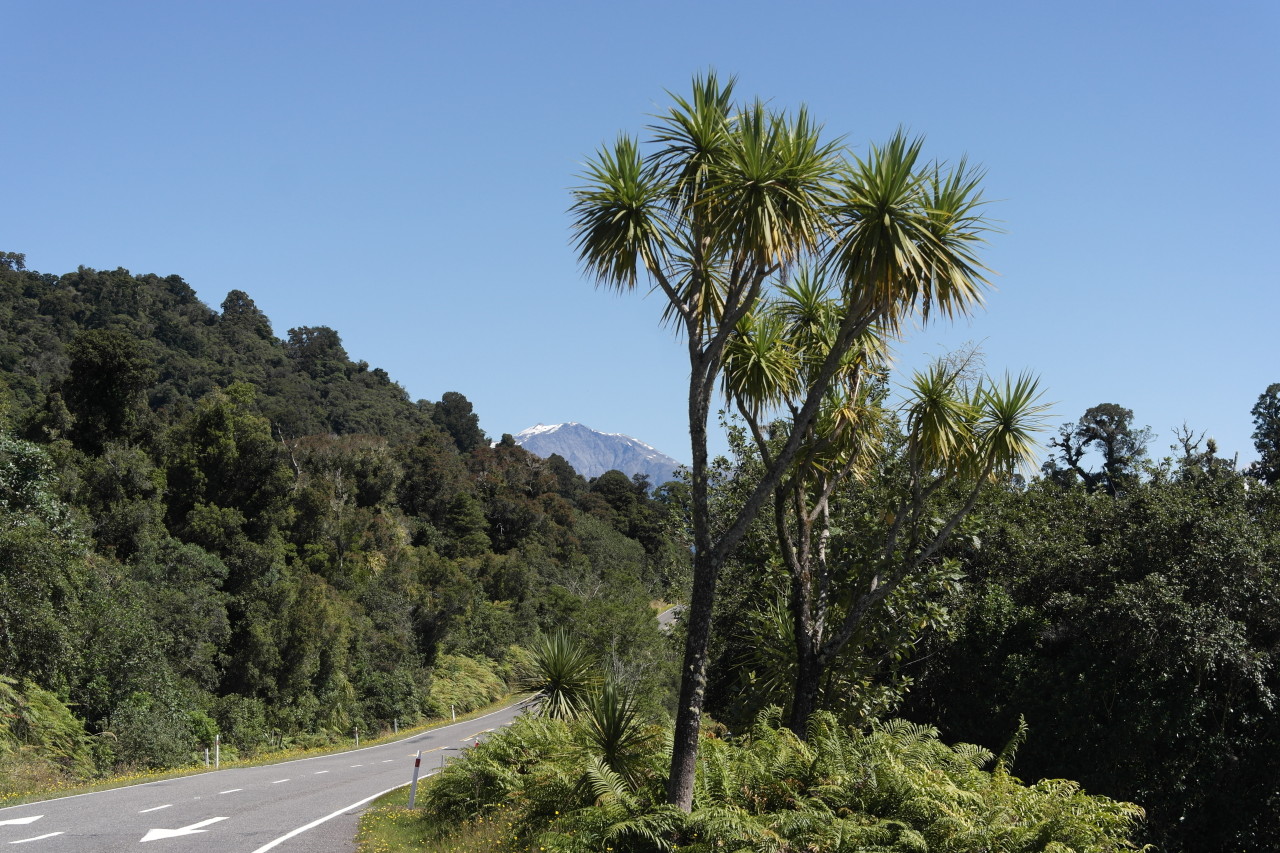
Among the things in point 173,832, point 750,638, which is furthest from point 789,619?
point 173,832

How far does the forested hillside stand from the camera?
2366cm

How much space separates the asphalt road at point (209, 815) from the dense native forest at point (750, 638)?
2061 millimetres

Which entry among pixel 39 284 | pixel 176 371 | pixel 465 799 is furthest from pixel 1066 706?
pixel 39 284

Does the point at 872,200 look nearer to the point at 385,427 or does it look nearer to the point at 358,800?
the point at 358,800

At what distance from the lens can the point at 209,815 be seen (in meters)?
12.9

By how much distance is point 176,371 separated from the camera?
7981cm

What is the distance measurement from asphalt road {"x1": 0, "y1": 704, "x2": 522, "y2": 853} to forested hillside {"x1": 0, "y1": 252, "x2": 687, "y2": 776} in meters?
5.77

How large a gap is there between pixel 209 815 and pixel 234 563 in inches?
1213

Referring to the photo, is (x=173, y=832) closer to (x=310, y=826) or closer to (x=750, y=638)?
(x=310, y=826)

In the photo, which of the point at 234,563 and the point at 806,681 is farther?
the point at 234,563

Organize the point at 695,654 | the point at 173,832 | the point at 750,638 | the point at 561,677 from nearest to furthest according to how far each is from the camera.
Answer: the point at 695,654, the point at 173,832, the point at 561,677, the point at 750,638

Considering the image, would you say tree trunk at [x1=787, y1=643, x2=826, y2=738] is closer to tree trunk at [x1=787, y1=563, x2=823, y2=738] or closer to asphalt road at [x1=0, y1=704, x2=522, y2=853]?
tree trunk at [x1=787, y1=563, x2=823, y2=738]

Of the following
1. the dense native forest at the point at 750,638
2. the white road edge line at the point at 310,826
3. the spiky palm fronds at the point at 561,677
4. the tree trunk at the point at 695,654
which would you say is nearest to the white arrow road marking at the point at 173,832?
the white road edge line at the point at 310,826

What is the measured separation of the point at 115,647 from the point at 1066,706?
83.7 feet
